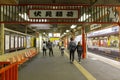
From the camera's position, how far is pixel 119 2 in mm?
13445

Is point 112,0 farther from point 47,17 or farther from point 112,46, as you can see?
point 112,46

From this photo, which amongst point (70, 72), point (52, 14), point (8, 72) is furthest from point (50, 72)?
point (8, 72)

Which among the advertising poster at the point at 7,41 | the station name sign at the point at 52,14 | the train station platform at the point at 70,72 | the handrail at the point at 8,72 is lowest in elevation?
the train station platform at the point at 70,72

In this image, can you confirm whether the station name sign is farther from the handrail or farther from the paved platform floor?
the handrail

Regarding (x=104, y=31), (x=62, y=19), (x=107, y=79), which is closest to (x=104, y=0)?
Answer: (x=62, y=19)

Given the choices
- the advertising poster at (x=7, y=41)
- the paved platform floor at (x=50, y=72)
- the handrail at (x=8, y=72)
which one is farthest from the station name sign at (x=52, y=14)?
the handrail at (x=8, y=72)

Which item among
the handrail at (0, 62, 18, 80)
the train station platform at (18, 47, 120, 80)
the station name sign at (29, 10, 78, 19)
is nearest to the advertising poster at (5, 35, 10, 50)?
the train station platform at (18, 47, 120, 80)

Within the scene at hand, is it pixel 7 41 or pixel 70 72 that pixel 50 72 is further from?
pixel 7 41

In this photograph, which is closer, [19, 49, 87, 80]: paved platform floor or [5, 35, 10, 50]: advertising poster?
[19, 49, 87, 80]: paved platform floor

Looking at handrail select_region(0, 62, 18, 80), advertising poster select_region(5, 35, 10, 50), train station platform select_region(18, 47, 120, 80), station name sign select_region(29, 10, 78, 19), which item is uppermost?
station name sign select_region(29, 10, 78, 19)

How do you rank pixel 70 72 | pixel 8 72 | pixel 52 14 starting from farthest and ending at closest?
pixel 52 14
pixel 70 72
pixel 8 72

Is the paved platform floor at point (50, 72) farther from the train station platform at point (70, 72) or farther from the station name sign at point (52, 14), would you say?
the station name sign at point (52, 14)

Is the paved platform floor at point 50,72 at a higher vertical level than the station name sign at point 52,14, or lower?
lower

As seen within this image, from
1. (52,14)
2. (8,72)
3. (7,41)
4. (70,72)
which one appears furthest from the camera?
(52,14)
